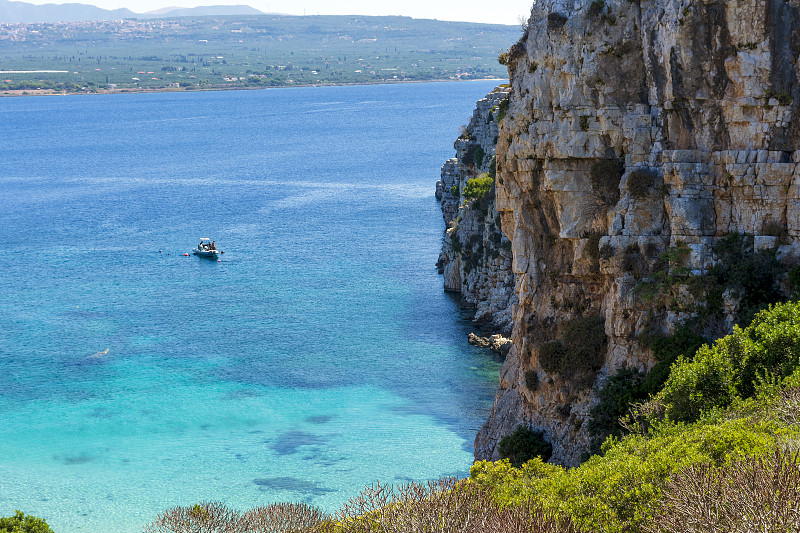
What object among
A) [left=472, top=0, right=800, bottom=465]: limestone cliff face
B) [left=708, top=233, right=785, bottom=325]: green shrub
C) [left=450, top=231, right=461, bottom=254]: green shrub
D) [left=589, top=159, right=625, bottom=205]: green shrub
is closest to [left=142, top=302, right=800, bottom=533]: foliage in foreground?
[left=708, top=233, right=785, bottom=325]: green shrub

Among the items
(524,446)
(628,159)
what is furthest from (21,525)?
(628,159)

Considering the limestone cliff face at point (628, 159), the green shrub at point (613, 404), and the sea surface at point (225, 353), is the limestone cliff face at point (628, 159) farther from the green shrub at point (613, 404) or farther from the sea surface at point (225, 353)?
the sea surface at point (225, 353)

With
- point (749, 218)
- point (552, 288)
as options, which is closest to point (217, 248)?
point (552, 288)

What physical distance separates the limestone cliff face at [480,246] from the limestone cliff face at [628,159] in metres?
23.5

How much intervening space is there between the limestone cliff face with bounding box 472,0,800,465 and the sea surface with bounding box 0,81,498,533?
33.5 feet

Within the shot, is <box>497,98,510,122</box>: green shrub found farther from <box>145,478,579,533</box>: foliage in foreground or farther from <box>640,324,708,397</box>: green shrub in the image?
<box>145,478,579,533</box>: foliage in foreground

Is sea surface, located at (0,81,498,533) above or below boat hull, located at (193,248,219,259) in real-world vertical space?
below

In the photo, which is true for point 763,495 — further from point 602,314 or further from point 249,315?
point 249,315

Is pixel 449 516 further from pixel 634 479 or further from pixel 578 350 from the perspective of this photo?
pixel 578 350

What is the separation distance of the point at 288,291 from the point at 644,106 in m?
46.8

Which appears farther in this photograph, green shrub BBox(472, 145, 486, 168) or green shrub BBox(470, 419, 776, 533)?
green shrub BBox(472, 145, 486, 168)

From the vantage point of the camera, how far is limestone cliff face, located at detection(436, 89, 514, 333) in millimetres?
62062

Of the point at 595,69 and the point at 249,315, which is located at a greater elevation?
the point at 595,69

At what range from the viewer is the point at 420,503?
19.4 meters
